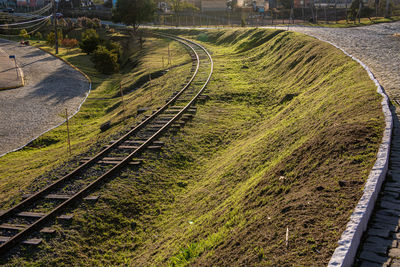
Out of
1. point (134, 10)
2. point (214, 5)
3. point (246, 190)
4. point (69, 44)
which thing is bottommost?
point (246, 190)

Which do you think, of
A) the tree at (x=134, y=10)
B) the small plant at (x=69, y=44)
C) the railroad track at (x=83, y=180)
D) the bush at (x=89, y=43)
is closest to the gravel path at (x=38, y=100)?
the bush at (x=89, y=43)

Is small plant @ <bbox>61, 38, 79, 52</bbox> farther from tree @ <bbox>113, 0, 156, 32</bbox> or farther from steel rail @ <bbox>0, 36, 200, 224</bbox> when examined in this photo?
steel rail @ <bbox>0, 36, 200, 224</bbox>

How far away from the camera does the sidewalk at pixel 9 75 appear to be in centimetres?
3421

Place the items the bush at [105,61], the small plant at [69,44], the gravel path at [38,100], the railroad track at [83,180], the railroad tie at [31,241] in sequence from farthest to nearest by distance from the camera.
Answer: the small plant at [69,44], the bush at [105,61], the gravel path at [38,100], the railroad track at [83,180], the railroad tie at [31,241]

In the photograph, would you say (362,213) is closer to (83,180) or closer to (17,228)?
(17,228)

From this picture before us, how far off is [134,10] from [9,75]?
92.4 ft

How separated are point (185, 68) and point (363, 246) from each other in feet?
84.6

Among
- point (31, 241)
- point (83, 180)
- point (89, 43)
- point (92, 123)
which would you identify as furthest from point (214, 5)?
point (31, 241)

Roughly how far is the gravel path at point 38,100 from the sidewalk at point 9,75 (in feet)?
2.62

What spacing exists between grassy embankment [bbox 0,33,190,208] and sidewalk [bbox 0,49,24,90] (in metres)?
7.10

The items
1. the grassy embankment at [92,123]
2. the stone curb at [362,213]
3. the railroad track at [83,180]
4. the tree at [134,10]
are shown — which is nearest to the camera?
the stone curb at [362,213]

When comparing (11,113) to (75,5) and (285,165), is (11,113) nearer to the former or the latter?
(285,165)

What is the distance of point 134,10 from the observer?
60406 mm

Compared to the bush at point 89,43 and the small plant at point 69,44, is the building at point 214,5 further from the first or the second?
the bush at point 89,43
